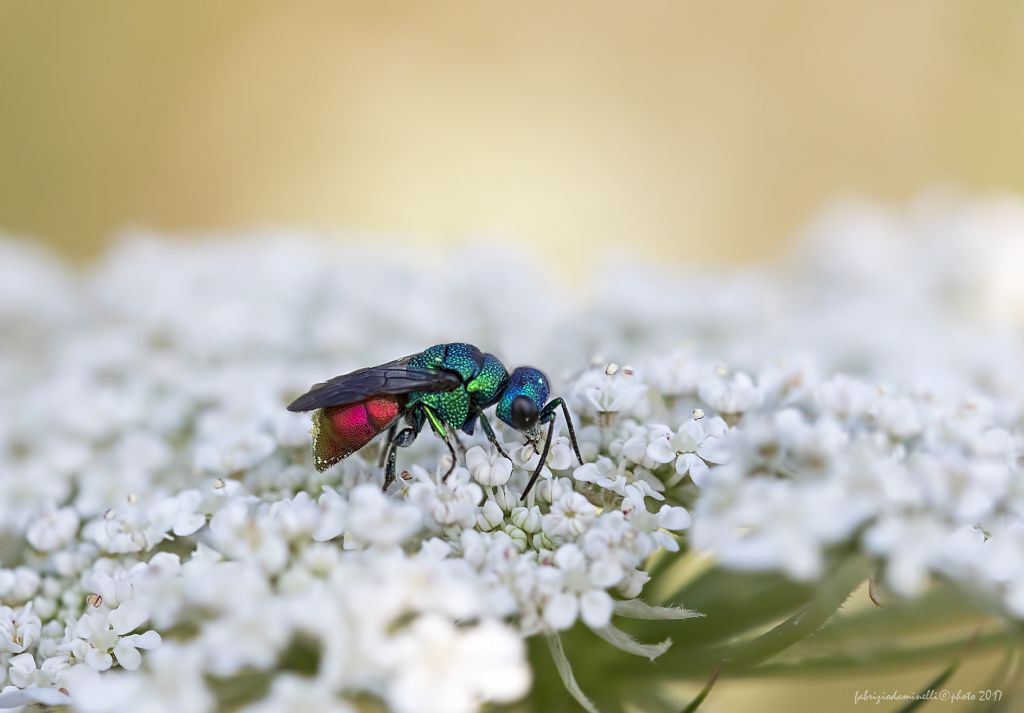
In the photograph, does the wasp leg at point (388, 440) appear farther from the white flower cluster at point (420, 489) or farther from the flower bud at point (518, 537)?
the flower bud at point (518, 537)

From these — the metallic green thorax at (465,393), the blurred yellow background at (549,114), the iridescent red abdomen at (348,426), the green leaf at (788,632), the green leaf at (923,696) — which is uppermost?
the blurred yellow background at (549,114)

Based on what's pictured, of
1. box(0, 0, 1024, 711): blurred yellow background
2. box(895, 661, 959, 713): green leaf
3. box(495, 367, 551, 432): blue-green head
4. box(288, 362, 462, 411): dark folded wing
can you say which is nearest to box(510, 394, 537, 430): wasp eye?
box(495, 367, 551, 432): blue-green head

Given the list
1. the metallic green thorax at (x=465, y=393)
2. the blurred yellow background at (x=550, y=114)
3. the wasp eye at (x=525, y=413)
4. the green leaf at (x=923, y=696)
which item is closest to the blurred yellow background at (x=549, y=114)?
the blurred yellow background at (x=550, y=114)

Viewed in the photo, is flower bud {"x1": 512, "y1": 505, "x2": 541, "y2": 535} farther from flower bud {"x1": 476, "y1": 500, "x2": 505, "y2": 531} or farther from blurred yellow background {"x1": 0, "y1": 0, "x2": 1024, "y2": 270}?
blurred yellow background {"x1": 0, "y1": 0, "x2": 1024, "y2": 270}

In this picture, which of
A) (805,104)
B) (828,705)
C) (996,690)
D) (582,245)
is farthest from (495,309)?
(805,104)

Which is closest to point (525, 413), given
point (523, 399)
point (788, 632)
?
point (523, 399)
